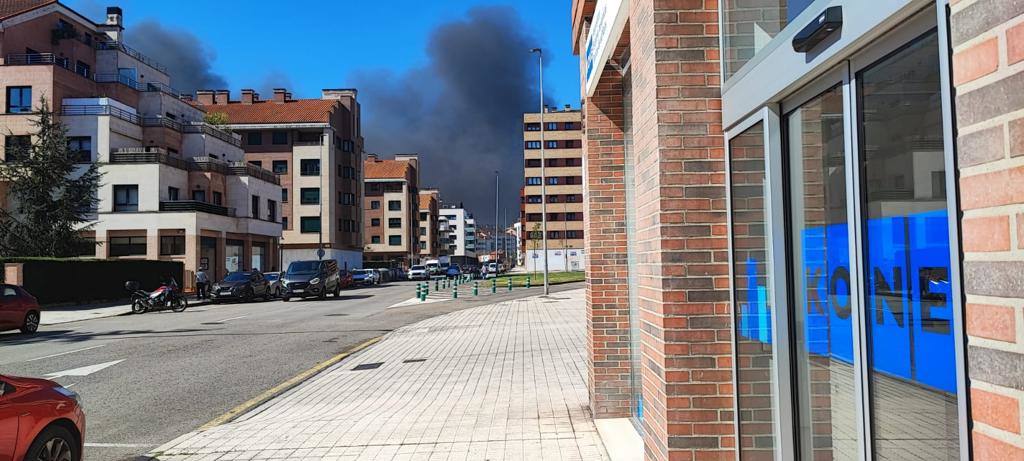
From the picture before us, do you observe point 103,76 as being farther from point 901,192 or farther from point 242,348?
point 901,192

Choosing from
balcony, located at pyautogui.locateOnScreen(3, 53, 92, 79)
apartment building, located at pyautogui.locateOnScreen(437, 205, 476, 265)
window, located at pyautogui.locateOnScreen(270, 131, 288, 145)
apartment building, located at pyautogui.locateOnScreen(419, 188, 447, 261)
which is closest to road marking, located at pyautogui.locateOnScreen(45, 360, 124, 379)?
balcony, located at pyautogui.locateOnScreen(3, 53, 92, 79)

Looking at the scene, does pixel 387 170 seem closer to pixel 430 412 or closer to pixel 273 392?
pixel 273 392

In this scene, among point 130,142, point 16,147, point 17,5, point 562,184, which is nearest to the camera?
point 16,147

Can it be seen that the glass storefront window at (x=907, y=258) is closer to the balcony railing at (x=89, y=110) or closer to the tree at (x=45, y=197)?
the tree at (x=45, y=197)

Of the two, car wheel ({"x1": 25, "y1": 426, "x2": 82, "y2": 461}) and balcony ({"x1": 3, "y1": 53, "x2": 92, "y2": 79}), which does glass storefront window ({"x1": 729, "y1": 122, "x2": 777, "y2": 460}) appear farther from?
balcony ({"x1": 3, "y1": 53, "x2": 92, "y2": 79})

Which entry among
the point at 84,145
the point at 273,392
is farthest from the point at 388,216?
the point at 273,392

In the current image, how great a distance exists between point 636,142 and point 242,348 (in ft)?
40.6

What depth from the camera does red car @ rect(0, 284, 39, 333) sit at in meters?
18.0

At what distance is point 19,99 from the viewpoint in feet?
138

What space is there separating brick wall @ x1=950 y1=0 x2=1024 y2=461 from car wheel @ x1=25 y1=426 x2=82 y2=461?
5.89 metres

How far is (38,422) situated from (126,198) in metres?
44.0

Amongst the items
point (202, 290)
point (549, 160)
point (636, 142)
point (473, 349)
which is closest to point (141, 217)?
point (202, 290)

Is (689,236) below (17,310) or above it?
above

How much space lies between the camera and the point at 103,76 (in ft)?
160
